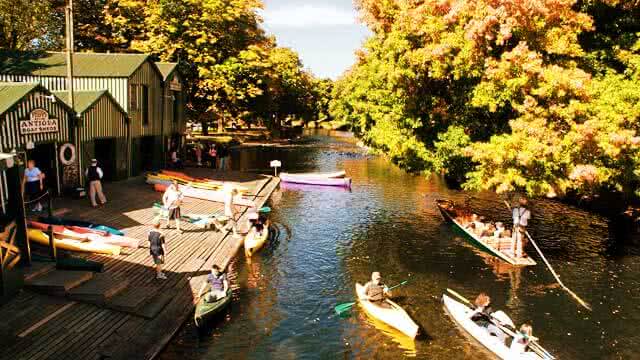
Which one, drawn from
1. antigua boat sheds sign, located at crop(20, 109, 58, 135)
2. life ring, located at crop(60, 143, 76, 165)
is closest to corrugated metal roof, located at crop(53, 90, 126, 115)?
life ring, located at crop(60, 143, 76, 165)

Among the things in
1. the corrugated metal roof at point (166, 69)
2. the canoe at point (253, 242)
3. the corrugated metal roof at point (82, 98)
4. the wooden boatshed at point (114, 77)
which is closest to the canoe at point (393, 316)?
the canoe at point (253, 242)

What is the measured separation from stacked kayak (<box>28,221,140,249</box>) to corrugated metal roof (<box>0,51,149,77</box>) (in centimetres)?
1646

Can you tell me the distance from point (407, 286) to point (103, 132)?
67.2 ft

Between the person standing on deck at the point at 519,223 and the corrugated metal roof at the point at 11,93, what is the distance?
2298cm

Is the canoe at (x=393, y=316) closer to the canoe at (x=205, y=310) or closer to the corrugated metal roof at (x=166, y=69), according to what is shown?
the canoe at (x=205, y=310)

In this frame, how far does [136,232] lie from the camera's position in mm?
23172

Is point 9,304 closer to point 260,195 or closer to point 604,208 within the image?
point 260,195

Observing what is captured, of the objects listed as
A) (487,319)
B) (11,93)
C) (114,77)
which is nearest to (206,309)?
(487,319)

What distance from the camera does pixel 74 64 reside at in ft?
116

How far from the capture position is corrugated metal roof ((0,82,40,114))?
22.1 metres

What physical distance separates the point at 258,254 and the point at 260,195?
43.2 feet

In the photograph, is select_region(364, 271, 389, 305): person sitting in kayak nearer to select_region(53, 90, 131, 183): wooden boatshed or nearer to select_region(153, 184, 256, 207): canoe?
select_region(153, 184, 256, 207): canoe

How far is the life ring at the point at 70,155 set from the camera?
26.5 metres

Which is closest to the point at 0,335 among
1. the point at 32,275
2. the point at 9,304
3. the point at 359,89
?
the point at 9,304
